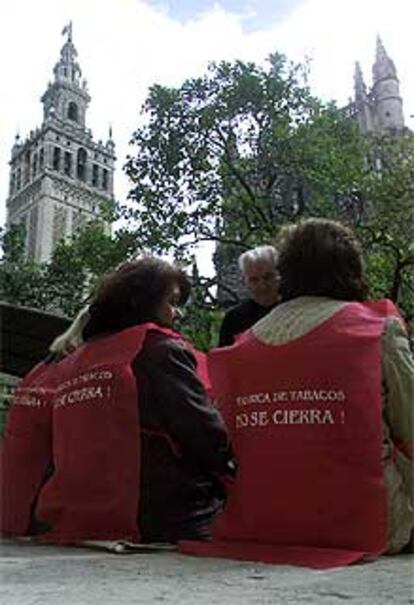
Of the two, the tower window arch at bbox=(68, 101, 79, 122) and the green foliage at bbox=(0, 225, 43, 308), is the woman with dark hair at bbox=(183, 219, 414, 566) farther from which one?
the tower window arch at bbox=(68, 101, 79, 122)

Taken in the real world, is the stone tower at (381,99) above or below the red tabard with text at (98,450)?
above

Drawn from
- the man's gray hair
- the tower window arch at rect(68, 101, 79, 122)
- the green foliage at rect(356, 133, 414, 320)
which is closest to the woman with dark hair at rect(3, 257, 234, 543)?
the man's gray hair

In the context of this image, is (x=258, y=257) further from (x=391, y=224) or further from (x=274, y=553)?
(x=391, y=224)

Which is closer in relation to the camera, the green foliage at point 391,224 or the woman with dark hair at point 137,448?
the woman with dark hair at point 137,448

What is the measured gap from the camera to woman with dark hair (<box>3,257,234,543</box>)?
7.98 ft

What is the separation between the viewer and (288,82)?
604 inches

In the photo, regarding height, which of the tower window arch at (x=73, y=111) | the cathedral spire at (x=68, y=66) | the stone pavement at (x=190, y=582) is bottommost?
the stone pavement at (x=190, y=582)

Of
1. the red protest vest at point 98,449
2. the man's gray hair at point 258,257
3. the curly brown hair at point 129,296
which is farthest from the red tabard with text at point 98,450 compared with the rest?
the man's gray hair at point 258,257

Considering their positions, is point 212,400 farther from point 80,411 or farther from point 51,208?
point 51,208

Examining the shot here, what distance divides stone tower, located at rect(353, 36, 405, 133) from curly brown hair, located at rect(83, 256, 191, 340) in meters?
40.4

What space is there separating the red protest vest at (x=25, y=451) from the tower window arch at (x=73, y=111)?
73.8 metres

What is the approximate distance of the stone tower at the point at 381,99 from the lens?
41688 mm

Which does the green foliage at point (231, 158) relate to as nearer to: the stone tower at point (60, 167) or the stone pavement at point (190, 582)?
the stone pavement at point (190, 582)

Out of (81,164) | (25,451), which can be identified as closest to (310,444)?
(25,451)
